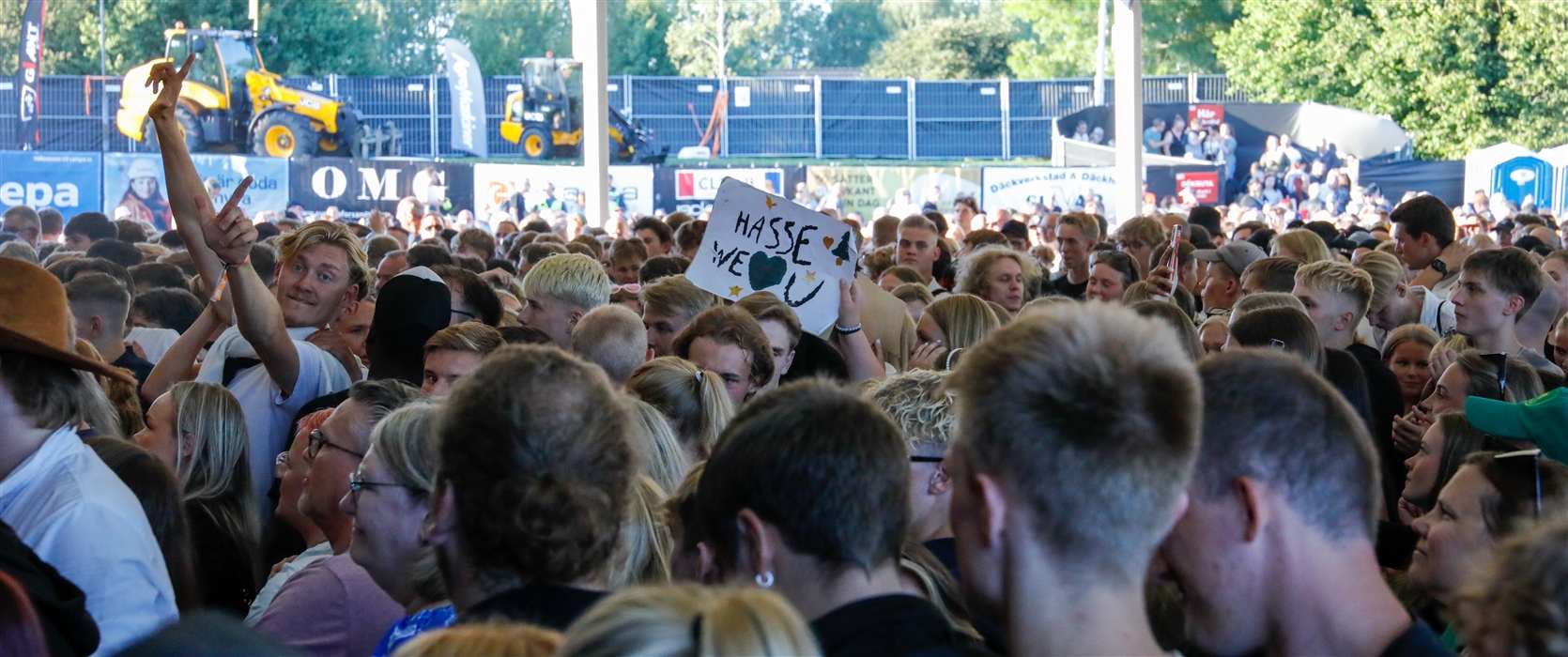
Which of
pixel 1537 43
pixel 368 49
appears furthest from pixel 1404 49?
pixel 368 49

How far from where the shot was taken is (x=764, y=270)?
19.9 ft

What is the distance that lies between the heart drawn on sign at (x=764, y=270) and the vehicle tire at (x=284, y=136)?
24.7 meters

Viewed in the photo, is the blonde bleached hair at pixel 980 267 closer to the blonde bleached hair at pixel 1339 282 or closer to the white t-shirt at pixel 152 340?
the blonde bleached hair at pixel 1339 282

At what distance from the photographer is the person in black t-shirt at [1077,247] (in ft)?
29.5

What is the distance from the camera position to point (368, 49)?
49.1m

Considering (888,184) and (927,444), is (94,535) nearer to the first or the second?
(927,444)

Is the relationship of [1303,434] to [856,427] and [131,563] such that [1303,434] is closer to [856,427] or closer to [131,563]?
[856,427]

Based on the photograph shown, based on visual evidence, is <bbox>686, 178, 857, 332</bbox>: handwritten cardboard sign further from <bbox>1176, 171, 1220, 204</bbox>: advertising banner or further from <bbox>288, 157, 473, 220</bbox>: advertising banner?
<bbox>1176, 171, 1220, 204</bbox>: advertising banner

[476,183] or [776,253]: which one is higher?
[476,183]

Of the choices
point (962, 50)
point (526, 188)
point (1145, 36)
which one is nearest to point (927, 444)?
point (526, 188)

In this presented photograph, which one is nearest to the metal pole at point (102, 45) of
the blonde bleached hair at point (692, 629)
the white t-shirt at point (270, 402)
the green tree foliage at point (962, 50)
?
the green tree foliage at point (962, 50)

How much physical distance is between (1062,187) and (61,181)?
16635mm

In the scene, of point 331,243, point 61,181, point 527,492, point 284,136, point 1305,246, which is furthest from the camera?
point 284,136

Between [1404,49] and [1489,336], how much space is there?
106 ft
